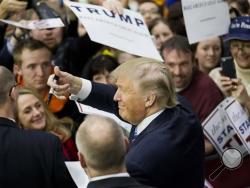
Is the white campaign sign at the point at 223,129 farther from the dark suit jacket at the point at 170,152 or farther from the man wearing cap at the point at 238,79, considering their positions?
the dark suit jacket at the point at 170,152

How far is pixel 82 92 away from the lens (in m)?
4.25

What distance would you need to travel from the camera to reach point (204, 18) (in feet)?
16.8

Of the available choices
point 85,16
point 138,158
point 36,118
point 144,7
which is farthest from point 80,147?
point 144,7

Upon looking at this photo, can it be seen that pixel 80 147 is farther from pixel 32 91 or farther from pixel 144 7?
pixel 144 7

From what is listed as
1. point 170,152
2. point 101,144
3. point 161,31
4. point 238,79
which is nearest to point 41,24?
point 238,79

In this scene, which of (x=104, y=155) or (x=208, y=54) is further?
(x=208, y=54)

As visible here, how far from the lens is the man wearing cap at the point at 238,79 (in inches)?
193

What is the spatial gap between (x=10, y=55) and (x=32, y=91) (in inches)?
49.4

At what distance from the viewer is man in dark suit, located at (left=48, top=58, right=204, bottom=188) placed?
3.51 m

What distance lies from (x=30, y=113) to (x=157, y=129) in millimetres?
1651

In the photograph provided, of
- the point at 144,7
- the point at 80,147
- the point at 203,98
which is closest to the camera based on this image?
the point at 80,147

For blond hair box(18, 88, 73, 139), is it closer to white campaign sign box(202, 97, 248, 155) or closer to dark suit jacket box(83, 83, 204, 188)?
white campaign sign box(202, 97, 248, 155)

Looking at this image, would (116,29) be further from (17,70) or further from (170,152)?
(17,70)

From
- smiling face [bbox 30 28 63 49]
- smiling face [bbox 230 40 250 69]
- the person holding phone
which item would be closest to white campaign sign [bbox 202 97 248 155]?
the person holding phone
